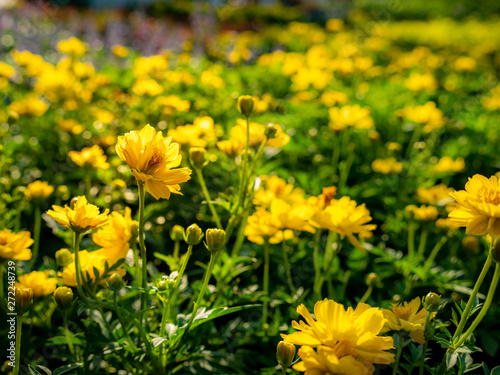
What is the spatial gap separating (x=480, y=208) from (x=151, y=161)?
2.03 ft

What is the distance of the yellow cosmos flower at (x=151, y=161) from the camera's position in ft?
2.95

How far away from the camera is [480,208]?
0.85 meters

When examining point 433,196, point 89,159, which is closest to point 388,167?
point 433,196

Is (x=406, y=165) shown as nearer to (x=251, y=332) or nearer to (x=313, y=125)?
(x=313, y=125)

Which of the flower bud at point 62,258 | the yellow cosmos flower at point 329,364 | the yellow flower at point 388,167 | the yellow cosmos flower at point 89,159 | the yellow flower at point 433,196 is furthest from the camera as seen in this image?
the yellow flower at point 388,167

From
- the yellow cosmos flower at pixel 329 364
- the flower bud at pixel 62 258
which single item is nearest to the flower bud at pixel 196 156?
the flower bud at pixel 62 258

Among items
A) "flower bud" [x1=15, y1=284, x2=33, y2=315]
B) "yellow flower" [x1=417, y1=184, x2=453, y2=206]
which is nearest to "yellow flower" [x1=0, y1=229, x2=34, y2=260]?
"flower bud" [x1=15, y1=284, x2=33, y2=315]

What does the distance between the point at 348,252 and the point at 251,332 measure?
584 millimetres

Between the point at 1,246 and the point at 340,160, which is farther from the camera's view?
the point at 340,160

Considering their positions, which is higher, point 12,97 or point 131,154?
point 131,154

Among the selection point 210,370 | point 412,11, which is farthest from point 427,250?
point 412,11

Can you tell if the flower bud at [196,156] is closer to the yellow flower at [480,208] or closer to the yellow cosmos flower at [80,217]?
the yellow cosmos flower at [80,217]

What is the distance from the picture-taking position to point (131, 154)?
903 mm

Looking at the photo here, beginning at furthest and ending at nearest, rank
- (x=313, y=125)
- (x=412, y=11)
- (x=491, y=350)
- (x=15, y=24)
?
1. (x=412, y=11)
2. (x=15, y=24)
3. (x=313, y=125)
4. (x=491, y=350)
